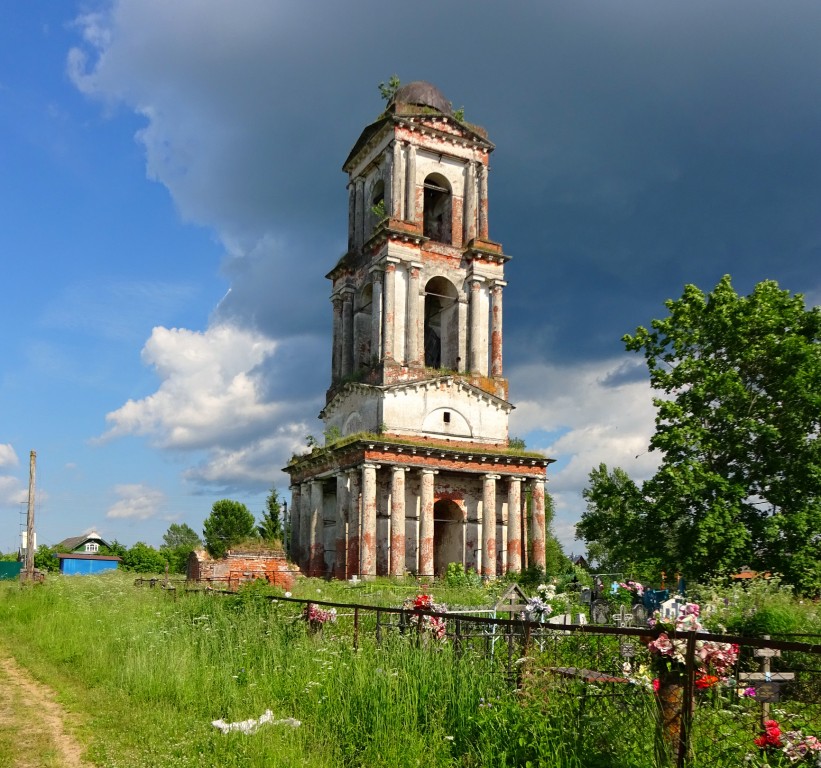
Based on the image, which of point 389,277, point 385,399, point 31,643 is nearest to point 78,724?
point 31,643

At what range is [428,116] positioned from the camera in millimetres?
34375

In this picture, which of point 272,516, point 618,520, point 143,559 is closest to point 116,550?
point 143,559

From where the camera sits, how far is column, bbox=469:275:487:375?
1321 inches

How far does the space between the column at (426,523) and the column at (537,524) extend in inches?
179

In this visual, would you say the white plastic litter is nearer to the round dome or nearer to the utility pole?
the utility pole

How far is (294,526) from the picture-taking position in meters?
36.0

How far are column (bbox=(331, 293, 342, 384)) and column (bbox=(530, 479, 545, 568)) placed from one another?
1028 cm

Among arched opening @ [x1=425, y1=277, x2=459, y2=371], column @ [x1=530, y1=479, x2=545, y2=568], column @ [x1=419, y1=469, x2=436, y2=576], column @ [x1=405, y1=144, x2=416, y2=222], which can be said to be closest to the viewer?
column @ [x1=419, y1=469, x2=436, y2=576]

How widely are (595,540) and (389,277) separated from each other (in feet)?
49.1

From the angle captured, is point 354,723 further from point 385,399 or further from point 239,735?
point 385,399

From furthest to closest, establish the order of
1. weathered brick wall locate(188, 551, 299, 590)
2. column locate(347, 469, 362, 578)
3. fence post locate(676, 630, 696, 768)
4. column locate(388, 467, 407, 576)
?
column locate(347, 469, 362, 578), column locate(388, 467, 407, 576), weathered brick wall locate(188, 551, 299, 590), fence post locate(676, 630, 696, 768)

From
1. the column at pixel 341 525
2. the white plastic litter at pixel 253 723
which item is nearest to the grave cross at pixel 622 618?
the white plastic litter at pixel 253 723

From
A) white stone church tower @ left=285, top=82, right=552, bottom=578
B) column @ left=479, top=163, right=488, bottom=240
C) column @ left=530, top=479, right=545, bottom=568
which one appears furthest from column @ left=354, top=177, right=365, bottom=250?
column @ left=530, top=479, right=545, bottom=568

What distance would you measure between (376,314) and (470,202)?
697 centimetres
